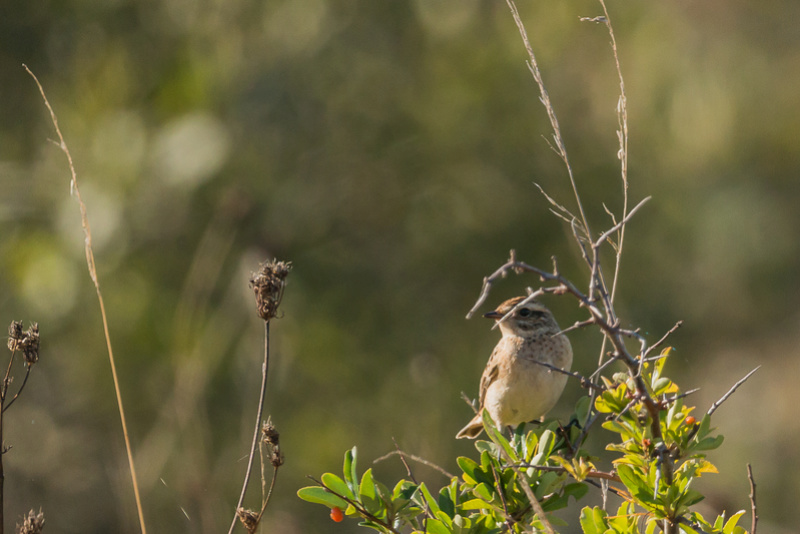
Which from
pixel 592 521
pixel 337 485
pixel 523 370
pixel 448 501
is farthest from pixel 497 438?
pixel 523 370

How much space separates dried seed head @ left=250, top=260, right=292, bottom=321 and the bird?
1.26m

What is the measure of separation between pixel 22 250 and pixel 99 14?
2511 millimetres

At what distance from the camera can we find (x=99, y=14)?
8.21 meters

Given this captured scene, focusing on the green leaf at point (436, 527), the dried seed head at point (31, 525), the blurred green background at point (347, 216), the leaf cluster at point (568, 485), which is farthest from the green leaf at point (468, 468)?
the blurred green background at point (347, 216)

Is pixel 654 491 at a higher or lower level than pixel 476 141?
lower

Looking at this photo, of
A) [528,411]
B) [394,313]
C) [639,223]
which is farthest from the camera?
[639,223]

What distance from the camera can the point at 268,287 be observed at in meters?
2.54

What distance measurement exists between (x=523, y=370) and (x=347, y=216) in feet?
14.9

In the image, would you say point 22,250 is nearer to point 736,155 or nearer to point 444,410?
point 444,410

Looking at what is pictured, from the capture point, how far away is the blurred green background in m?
7.09

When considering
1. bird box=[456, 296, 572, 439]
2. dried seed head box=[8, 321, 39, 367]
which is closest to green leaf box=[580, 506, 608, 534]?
bird box=[456, 296, 572, 439]

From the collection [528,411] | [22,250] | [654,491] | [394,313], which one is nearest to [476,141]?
[394,313]

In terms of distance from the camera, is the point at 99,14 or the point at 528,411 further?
the point at 99,14

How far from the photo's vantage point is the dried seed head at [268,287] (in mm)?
2535
